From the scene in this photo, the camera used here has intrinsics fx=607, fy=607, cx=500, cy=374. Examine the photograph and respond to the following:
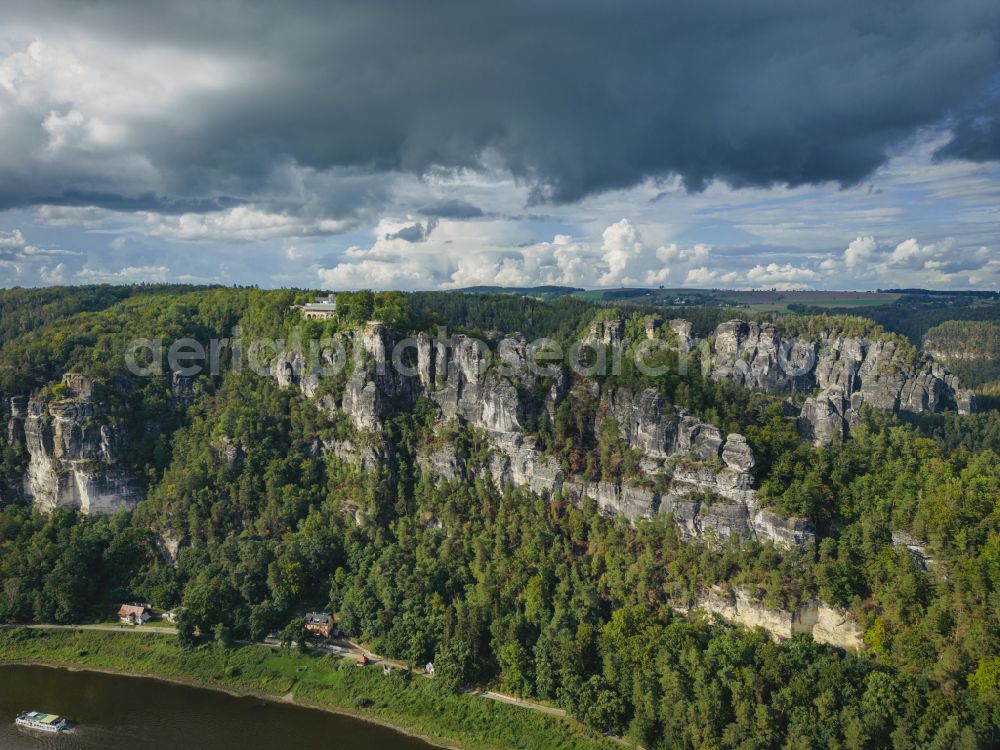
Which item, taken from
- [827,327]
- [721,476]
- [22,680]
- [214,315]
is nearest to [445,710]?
[721,476]

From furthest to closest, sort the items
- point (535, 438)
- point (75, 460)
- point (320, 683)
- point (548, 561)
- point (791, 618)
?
point (75, 460) → point (535, 438) → point (548, 561) → point (320, 683) → point (791, 618)

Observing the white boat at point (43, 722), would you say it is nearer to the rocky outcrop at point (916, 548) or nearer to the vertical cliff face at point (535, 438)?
the vertical cliff face at point (535, 438)

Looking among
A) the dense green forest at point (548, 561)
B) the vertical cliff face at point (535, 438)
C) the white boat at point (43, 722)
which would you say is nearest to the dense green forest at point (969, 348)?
the dense green forest at point (548, 561)

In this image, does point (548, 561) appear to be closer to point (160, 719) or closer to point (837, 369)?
point (160, 719)

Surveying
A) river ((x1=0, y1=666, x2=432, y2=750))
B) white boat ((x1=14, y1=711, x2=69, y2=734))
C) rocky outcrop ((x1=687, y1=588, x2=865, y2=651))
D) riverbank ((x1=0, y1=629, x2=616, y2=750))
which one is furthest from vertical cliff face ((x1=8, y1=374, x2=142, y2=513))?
rocky outcrop ((x1=687, y1=588, x2=865, y2=651))

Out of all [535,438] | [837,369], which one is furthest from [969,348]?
[535,438]

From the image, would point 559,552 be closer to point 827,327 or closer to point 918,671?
point 918,671

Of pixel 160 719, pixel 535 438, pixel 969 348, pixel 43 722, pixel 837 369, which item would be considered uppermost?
pixel 969 348

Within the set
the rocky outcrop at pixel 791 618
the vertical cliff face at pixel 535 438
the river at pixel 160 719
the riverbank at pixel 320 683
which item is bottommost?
the river at pixel 160 719
